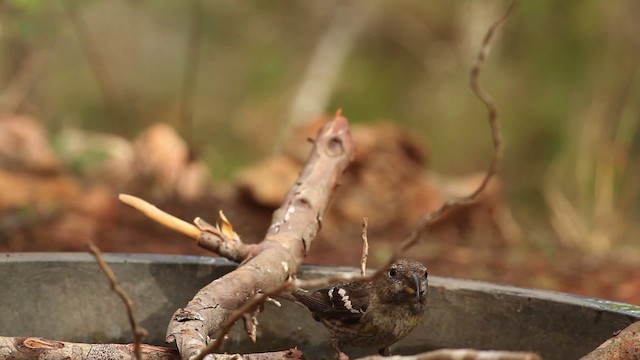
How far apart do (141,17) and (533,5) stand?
5.25 meters

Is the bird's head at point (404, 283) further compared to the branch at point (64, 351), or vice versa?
the bird's head at point (404, 283)

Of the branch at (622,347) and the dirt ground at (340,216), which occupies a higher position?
the dirt ground at (340,216)

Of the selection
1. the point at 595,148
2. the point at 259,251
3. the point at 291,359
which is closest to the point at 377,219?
the point at 595,148

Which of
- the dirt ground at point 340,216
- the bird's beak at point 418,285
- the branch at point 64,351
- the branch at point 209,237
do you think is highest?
the dirt ground at point 340,216

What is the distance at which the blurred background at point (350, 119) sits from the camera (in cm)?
719

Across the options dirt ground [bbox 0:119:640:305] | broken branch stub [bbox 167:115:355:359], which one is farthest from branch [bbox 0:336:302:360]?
dirt ground [bbox 0:119:640:305]

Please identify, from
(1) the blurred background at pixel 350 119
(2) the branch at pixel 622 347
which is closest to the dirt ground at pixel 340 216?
(1) the blurred background at pixel 350 119

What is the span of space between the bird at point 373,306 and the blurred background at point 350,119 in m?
2.99

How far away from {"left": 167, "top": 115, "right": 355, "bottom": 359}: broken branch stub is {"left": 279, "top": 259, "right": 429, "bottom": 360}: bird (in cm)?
16

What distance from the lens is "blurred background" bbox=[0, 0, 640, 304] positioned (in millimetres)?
7188

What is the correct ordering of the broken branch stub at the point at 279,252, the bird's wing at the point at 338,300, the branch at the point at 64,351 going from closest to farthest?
the branch at the point at 64,351
the broken branch stub at the point at 279,252
the bird's wing at the point at 338,300

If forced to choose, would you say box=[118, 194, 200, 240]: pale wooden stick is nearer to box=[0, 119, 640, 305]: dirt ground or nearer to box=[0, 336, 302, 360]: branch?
box=[0, 336, 302, 360]: branch

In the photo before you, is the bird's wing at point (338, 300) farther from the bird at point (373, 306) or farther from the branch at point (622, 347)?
the branch at point (622, 347)

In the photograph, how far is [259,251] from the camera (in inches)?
126
